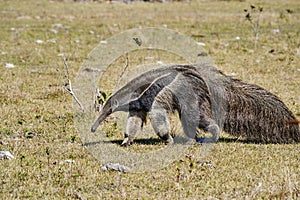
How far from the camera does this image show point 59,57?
15.1m

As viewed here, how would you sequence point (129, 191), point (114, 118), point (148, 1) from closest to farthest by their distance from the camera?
point (129, 191), point (114, 118), point (148, 1)

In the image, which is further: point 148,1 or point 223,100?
point 148,1

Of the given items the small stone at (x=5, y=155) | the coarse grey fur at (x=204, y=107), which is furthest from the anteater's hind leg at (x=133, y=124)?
the small stone at (x=5, y=155)

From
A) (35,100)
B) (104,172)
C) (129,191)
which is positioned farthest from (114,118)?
(129,191)

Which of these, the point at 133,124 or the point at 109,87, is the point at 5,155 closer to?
the point at 133,124

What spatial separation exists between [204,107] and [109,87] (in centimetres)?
477

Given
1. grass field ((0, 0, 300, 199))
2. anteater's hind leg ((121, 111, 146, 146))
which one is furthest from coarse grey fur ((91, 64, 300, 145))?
grass field ((0, 0, 300, 199))

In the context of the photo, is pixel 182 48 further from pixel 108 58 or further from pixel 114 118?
pixel 114 118

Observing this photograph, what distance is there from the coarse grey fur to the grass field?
0.22 m

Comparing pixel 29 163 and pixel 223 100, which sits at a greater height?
pixel 223 100

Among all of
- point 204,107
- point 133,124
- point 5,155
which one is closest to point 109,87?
point 133,124

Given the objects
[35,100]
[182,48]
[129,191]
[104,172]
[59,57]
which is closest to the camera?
[129,191]

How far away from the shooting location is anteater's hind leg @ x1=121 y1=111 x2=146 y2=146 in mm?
6926

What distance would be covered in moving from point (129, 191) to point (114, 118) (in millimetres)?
3468
